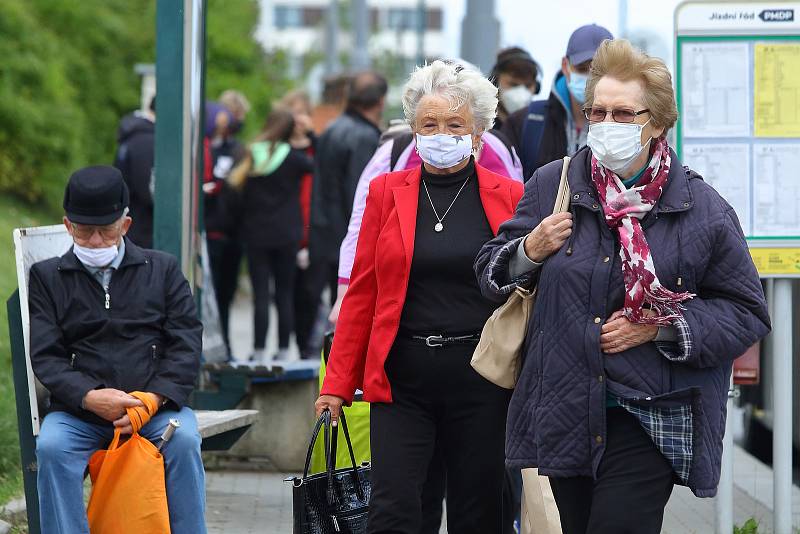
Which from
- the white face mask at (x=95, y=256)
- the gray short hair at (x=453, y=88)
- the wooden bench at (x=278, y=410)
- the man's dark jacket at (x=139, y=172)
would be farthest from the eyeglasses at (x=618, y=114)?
the man's dark jacket at (x=139, y=172)

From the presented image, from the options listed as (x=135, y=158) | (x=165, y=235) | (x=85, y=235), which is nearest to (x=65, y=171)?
(x=135, y=158)

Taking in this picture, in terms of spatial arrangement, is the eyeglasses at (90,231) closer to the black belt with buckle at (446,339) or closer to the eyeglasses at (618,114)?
the black belt with buckle at (446,339)

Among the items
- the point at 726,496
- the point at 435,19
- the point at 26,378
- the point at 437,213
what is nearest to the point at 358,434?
the point at 437,213

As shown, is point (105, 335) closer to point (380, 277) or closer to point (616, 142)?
point (380, 277)

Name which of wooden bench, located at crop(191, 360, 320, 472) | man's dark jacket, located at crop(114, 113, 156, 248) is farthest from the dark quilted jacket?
man's dark jacket, located at crop(114, 113, 156, 248)

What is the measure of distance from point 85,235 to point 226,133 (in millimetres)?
7095

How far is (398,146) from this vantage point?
6.14 metres

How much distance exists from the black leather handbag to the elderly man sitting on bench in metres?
0.65

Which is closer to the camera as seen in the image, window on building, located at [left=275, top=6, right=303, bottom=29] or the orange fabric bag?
the orange fabric bag

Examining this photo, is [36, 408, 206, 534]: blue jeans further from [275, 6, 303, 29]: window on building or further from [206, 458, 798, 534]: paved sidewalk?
[275, 6, 303, 29]: window on building

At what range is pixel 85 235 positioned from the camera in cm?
577

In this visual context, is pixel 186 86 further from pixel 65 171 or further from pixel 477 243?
pixel 65 171

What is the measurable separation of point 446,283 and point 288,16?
368 feet

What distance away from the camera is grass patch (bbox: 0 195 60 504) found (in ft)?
24.7
